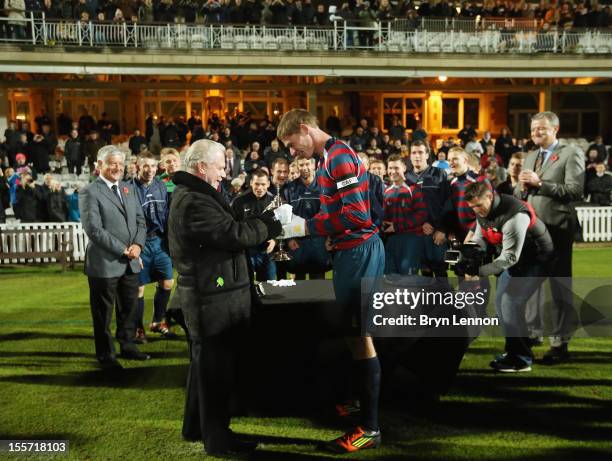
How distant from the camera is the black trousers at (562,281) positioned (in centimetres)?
589

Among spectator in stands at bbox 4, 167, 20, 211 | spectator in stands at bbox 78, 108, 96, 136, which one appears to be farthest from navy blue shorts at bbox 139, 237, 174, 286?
spectator in stands at bbox 78, 108, 96, 136

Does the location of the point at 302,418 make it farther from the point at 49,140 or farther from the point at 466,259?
the point at 49,140

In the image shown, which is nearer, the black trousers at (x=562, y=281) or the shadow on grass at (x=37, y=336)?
the black trousers at (x=562, y=281)

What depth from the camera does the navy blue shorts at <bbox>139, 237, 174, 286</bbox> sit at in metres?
6.91

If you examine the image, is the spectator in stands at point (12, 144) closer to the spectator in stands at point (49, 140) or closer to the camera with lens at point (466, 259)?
the spectator in stands at point (49, 140)

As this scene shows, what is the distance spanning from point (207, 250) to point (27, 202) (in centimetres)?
1175

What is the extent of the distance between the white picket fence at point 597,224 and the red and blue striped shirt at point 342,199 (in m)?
12.2

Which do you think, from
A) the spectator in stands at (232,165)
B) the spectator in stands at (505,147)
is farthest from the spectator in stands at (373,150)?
the spectator in stands at (505,147)

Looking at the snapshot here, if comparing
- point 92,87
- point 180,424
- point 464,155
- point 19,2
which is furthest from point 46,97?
point 180,424

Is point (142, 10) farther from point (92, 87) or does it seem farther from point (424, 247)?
point (424, 247)

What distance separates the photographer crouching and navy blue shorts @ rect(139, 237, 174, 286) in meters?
3.26

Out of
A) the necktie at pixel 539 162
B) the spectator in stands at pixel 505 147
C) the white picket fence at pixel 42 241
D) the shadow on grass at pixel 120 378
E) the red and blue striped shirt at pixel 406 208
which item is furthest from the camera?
the spectator in stands at pixel 505 147

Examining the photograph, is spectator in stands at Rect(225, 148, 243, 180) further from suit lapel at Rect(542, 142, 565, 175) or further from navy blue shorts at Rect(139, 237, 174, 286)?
suit lapel at Rect(542, 142, 565, 175)

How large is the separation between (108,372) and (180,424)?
1.49 meters
